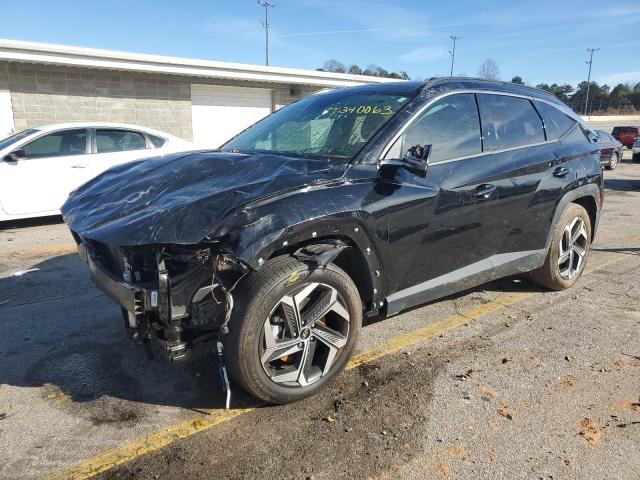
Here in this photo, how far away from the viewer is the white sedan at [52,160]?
7828 mm

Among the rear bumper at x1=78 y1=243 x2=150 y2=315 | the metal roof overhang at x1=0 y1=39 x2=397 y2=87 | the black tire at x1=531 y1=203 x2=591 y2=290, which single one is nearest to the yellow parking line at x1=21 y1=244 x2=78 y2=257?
the rear bumper at x1=78 y1=243 x2=150 y2=315

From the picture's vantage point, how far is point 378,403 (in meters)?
3.07

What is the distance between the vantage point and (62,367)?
3506mm

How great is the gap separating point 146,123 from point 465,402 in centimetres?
1539

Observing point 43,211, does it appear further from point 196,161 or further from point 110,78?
point 110,78

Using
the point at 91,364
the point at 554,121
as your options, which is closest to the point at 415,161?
the point at 554,121

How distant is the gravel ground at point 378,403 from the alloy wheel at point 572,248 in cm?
50

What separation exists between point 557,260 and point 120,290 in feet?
12.9

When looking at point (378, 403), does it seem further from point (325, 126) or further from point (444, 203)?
point (325, 126)

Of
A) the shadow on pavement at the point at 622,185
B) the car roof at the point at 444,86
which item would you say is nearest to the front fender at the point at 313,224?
the car roof at the point at 444,86

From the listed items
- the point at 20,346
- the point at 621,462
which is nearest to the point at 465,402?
the point at 621,462

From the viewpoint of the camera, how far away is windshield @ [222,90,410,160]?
11.6 ft

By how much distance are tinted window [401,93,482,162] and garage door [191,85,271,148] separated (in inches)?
552

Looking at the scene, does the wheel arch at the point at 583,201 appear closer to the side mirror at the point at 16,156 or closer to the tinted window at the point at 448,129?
the tinted window at the point at 448,129
